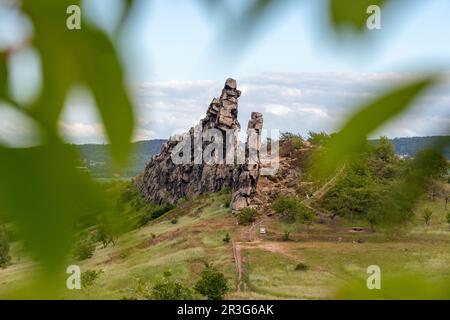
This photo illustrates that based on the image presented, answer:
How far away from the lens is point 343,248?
1259cm

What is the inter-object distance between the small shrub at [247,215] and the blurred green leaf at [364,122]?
553 inches

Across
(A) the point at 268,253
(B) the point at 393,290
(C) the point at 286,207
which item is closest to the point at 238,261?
(A) the point at 268,253

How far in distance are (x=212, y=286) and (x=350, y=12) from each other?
10.5 metres

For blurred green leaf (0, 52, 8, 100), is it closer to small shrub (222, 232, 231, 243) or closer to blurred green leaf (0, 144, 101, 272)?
blurred green leaf (0, 144, 101, 272)

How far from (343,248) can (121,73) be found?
1288 cm

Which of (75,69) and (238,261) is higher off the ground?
(75,69)

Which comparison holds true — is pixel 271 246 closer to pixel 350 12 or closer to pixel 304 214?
pixel 304 214

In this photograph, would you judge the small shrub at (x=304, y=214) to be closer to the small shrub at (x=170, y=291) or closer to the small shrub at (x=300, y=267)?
the small shrub at (x=300, y=267)

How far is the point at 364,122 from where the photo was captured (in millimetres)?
171

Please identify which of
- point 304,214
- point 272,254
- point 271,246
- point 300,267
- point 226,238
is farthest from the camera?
point 226,238

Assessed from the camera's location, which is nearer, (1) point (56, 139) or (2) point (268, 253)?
(1) point (56, 139)
